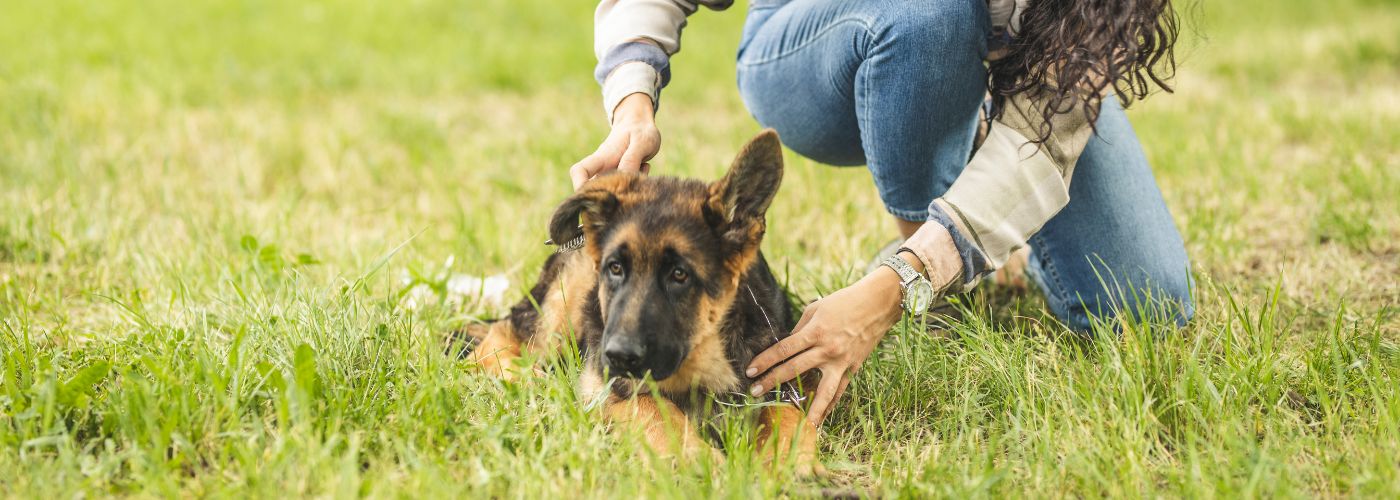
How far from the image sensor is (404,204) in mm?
5254

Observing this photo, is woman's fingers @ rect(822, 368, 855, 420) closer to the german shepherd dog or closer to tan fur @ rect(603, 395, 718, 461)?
the german shepherd dog

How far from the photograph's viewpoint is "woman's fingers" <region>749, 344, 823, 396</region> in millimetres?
2797

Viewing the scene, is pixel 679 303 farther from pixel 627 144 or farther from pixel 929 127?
pixel 929 127

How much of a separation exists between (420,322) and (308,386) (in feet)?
3.07

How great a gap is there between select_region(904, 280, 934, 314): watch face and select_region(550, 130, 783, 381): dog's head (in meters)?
0.45

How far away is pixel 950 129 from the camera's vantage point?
134 inches

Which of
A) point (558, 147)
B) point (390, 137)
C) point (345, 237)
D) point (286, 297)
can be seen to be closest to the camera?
point (286, 297)

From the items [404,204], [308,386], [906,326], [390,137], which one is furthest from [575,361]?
[390,137]

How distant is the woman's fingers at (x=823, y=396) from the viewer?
2789 millimetres

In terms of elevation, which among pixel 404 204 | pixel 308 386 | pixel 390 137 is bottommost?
pixel 308 386

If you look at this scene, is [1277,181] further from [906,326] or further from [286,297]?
[286,297]

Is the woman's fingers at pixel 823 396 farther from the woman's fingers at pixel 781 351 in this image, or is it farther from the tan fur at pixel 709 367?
the tan fur at pixel 709 367

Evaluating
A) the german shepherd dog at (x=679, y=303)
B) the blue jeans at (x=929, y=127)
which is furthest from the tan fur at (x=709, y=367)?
the blue jeans at (x=929, y=127)

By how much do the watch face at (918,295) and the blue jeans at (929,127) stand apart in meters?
0.59
